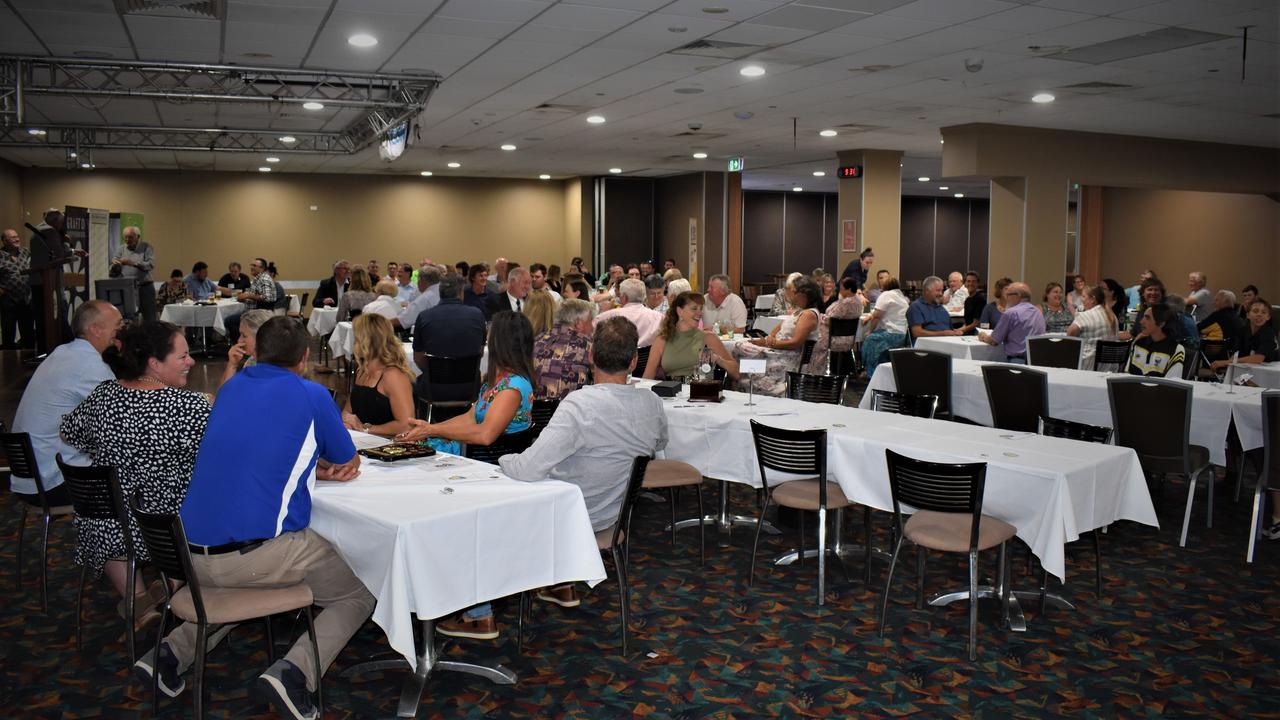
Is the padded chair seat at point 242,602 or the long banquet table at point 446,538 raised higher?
the long banquet table at point 446,538

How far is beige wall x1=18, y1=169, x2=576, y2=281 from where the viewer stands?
20.5 m

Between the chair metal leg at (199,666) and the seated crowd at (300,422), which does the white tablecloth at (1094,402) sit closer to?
the seated crowd at (300,422)

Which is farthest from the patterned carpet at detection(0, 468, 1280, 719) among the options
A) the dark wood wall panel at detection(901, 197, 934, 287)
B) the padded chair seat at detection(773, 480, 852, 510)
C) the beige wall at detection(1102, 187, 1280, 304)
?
the dark wood wall panel at detection(901, 197, 934, 287)

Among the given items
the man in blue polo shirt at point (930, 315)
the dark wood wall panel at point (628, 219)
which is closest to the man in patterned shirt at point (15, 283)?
the man in blue polo shirt at point (930, 315)

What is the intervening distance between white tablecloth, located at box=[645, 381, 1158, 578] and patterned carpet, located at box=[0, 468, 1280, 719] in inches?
17.9

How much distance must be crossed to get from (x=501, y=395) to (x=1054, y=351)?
18.1 ft

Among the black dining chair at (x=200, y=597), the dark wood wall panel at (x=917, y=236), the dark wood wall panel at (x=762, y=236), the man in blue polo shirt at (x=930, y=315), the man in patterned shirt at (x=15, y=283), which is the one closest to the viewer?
the black dining chair at (x=200, y=597)

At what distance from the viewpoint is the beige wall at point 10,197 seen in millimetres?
17203

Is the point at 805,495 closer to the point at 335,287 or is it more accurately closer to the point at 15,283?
the point at 335,287

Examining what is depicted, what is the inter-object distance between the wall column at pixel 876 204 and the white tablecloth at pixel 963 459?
10776 mm

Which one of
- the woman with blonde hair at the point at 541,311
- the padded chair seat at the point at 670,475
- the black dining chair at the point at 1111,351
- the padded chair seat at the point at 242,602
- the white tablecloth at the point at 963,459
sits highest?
the woman with blonde hair at the point at 541,311

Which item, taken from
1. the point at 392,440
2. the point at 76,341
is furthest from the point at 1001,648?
the point at 76,341

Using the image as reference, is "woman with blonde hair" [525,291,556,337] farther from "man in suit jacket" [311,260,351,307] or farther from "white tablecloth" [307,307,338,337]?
"man in suit jacket" [311,260,351,307]

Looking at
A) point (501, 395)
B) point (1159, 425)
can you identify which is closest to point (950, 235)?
point (1159, 425)
